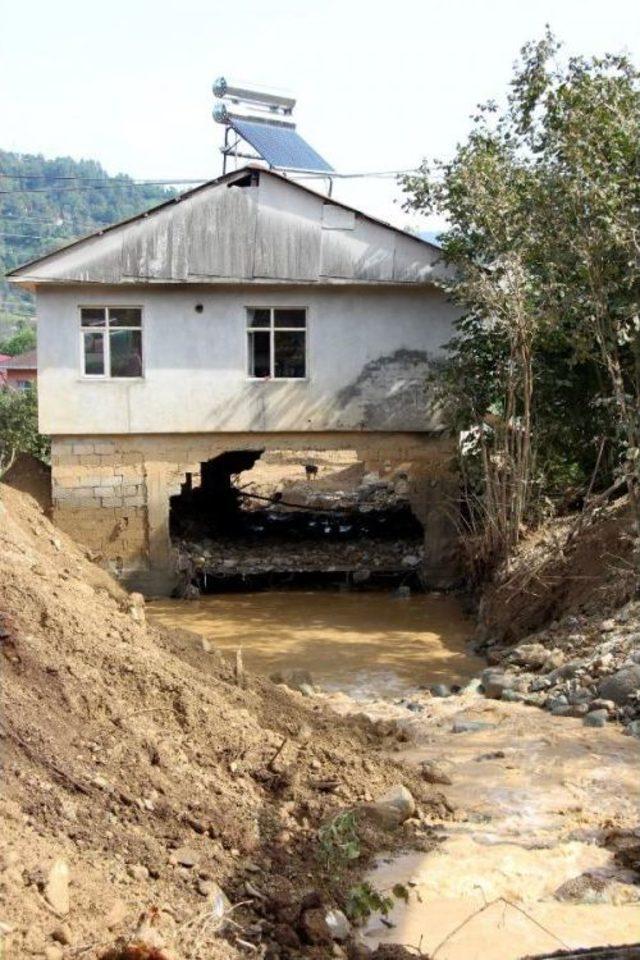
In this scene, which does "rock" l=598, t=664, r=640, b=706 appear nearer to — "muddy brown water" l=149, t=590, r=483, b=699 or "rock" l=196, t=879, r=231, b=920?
"muddy brown water" l=149, t=590, r=483, b=699

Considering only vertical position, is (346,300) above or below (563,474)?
above

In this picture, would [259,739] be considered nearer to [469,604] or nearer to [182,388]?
[469,604]

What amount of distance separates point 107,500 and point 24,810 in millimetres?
12979

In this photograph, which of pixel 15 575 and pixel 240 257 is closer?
pixel 15 575

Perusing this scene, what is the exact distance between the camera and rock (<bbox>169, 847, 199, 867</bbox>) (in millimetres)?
5344

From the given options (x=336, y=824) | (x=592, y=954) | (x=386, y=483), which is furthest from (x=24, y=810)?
(x=386, y=483)

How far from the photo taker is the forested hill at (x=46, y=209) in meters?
78.1

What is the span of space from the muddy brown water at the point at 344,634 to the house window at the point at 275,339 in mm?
3867

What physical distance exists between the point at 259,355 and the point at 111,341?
8.02 ft

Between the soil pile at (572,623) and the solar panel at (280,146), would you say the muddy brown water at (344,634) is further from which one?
the solar panel at (280,146)

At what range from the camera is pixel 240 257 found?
56.6ft

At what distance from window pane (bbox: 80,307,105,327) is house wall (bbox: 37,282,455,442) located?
0.50 feet

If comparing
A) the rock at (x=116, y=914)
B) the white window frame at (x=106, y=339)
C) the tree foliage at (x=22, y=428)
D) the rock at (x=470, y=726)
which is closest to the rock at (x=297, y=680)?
the rock at (x=470, y=726)

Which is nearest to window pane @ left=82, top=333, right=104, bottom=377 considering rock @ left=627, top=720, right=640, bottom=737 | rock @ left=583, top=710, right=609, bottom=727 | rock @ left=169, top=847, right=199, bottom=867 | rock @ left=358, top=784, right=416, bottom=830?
rock @ left=583, top=710, right=609, bottom=727
